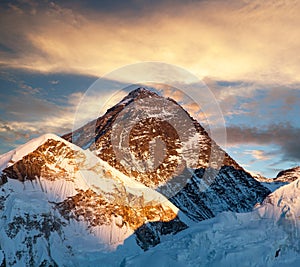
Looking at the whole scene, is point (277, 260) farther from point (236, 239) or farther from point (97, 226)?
point (97, 226)

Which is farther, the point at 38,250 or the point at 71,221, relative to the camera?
the point at 71,221

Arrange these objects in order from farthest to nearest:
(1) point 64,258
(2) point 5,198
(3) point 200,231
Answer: (2) point 5,198, (1) point 64,258, (3) point 200,231

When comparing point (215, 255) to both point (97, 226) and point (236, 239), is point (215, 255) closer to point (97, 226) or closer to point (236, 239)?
point (236, 239)

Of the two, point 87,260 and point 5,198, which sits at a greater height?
point 5,198

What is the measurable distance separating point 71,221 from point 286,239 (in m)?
109

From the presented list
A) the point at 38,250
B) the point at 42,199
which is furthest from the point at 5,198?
the point at 38,250

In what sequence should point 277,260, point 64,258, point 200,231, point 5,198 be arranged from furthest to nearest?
point 5,198 < point 64,258 < point 200,231 < point 277,260

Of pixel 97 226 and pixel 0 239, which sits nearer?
pixel 0 239

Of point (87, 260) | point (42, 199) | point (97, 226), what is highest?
point (42, 199)

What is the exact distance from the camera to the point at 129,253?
184m

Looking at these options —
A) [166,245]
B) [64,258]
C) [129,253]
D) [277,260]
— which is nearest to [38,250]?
[64,258]

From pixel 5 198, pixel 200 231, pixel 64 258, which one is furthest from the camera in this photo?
pixel 5 198

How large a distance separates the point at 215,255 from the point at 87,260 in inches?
3063

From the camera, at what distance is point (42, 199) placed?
190875 mm
